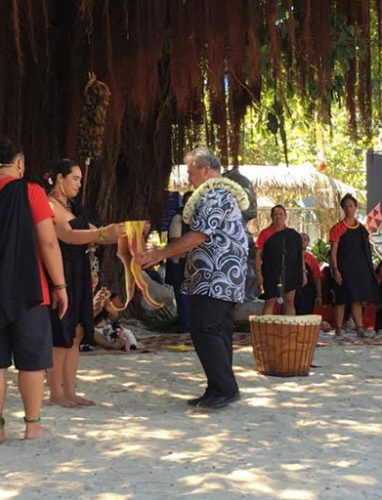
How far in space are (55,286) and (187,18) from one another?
245 cm

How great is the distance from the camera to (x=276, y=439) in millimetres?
4602

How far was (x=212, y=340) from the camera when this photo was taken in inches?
216

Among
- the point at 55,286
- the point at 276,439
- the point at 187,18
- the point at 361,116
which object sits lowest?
the point at 276,439

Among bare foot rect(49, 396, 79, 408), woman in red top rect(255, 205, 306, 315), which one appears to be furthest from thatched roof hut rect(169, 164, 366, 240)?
bare foot rect(49, 396, 79, 408)

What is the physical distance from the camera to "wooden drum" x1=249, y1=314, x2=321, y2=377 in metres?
6.71

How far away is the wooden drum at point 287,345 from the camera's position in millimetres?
6711

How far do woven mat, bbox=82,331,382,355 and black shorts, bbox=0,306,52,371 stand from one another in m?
3.51

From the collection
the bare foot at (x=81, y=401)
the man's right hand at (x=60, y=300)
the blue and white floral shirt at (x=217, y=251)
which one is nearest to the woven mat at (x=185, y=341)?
the bare foot at (x=81, y=401)

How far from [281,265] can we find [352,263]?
31.7 inches

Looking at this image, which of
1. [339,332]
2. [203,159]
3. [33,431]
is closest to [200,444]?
[33,431]

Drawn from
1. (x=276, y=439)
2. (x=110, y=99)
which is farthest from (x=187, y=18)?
(x=276, y=439)

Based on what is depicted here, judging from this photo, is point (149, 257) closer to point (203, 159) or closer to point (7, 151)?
point (203, 159)

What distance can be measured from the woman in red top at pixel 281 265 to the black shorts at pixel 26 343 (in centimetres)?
492

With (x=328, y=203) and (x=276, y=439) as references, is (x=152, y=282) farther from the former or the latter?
(x=328, y=203)
